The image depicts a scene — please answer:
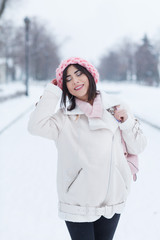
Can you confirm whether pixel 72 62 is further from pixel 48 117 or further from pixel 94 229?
pixel 94 229

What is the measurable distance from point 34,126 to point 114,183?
0.64m

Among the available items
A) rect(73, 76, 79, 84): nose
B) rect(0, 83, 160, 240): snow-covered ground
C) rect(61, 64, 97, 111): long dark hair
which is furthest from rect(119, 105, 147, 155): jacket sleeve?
rect(0, 83, 160, 240): snow-covered ground

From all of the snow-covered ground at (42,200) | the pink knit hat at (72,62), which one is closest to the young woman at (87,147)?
the pink knit hat at (72,62)

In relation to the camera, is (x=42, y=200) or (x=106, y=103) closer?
(x=106, y=103)

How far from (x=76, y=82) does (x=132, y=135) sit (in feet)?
1.67

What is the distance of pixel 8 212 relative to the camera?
393 cm

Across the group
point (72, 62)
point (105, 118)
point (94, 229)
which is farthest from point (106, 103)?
point (94, 229)

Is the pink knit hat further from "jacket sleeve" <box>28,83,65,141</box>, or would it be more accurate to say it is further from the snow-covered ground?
the snow-covered ground

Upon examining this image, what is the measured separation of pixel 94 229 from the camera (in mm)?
2135

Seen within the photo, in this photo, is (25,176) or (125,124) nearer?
(125,124)

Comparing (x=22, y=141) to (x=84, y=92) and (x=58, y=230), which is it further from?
(x=84, y=92)

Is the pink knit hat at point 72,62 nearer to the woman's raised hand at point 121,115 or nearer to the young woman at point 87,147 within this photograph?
the young woman at point 87,147

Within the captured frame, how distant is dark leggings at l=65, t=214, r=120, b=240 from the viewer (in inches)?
78.9

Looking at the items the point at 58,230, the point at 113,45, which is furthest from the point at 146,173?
the point at 113,45
